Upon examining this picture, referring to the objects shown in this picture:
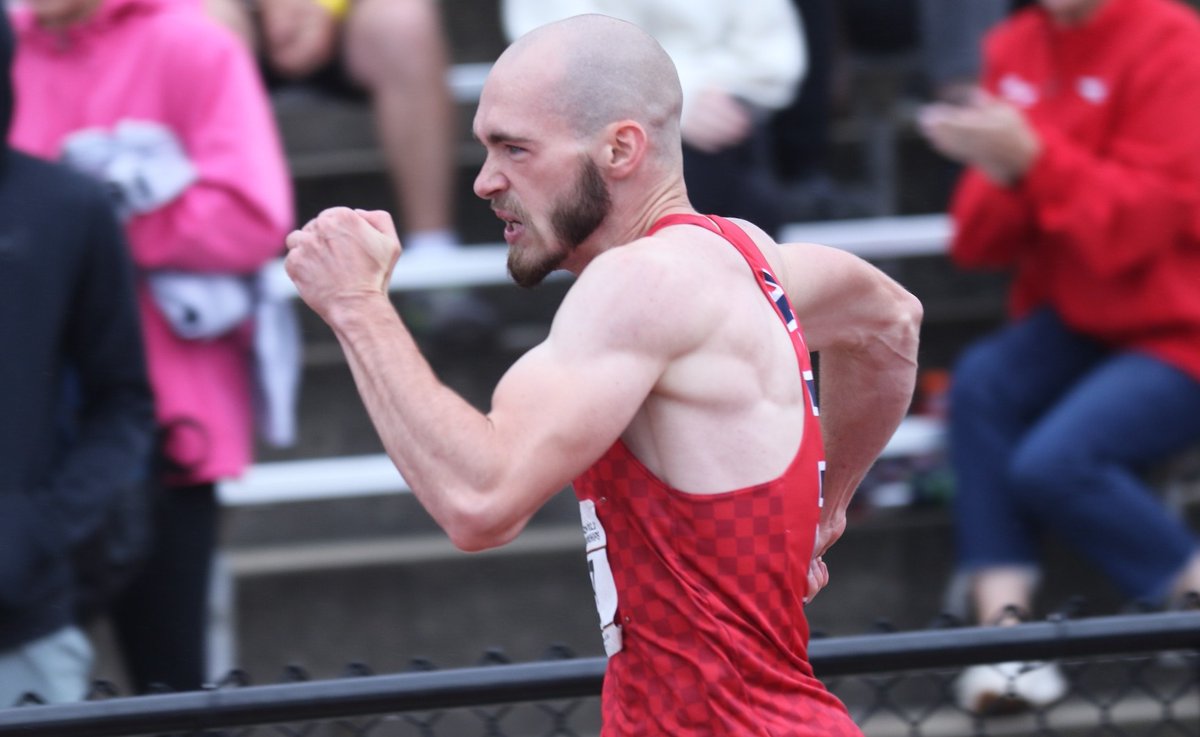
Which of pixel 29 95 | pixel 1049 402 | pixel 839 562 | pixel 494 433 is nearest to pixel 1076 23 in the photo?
pixel 1049 402

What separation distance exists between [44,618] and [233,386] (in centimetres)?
84

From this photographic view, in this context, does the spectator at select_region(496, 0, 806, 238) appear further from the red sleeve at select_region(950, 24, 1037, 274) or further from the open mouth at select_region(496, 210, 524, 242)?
the open mouth at select_region(496, 210, 524, 242)

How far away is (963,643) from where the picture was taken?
7.43 ft

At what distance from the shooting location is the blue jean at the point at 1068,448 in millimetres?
3508

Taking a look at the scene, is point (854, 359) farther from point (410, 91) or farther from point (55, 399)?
point (410, 91)

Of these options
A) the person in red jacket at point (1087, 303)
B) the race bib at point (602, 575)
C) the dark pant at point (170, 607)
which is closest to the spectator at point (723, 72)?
the person in red jacket at point (1087, 303)

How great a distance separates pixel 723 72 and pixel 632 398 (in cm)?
216

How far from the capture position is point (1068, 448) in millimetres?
3520

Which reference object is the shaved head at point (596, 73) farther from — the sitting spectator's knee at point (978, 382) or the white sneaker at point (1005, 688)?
the sitting spectator's knee at point (978, 382)

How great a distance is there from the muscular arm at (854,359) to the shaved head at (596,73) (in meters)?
0.32

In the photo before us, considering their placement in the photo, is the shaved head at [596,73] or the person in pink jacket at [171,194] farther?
the person in pink jacket at [171,194]

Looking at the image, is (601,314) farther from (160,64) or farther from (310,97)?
(310,97)

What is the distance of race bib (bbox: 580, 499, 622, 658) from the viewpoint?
5.89 ft

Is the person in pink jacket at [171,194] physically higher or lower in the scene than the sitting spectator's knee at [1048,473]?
higher
